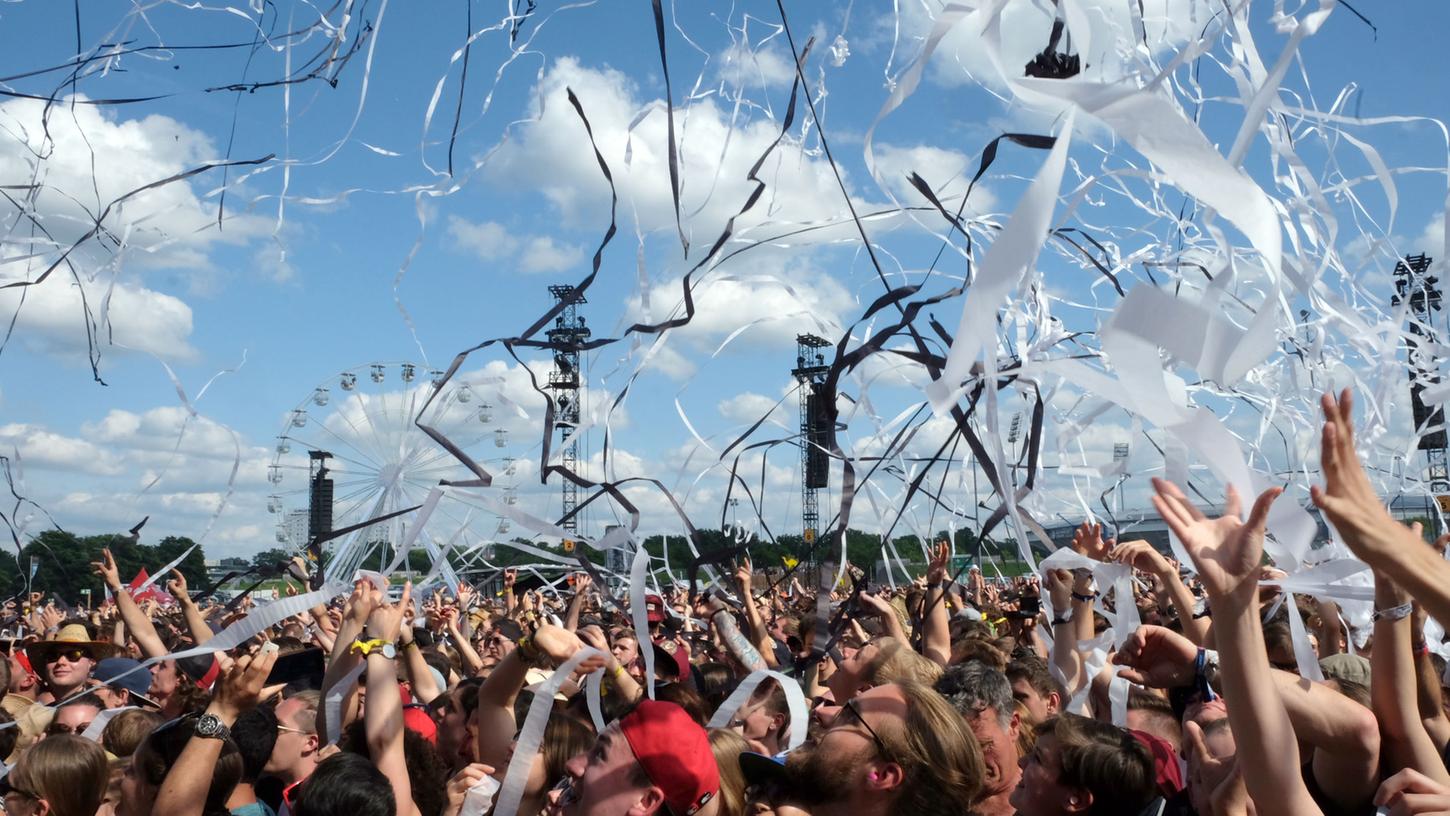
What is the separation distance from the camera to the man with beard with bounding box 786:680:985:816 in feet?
10.3

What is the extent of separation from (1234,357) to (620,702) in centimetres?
312

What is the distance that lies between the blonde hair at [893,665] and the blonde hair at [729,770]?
795 millimetres

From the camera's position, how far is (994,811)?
12.6ft

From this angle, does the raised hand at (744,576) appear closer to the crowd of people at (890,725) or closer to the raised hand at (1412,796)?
the crowd of people at (890,725)

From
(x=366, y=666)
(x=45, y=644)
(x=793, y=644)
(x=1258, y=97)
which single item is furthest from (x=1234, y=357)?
(x=45, y=644)

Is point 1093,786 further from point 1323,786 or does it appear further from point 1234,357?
point 1234,357

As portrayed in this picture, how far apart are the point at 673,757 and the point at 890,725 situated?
60cm

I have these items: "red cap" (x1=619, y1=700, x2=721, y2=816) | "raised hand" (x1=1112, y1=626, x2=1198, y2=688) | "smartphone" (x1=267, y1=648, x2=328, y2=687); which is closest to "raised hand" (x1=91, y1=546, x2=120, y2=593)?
"smartphone" (x1=267, y1=648, x2=328, y2=687)

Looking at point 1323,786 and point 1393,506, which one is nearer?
point 1323,786

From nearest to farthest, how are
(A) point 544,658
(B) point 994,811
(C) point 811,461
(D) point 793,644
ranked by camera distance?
(B) point 994,811
(A) point 544,658
(C) point 811,461
(D) point 793,644

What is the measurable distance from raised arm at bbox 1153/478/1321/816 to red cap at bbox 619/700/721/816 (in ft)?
4.54

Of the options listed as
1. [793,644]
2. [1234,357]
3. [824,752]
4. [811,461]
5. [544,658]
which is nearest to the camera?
[1234,357]

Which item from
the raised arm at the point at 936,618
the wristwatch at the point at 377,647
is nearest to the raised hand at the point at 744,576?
the raised arm at the point at 936,618

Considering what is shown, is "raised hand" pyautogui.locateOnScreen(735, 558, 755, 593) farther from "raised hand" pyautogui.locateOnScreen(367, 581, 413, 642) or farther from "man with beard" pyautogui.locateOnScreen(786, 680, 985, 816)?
"man with beard" pyautogui.locateOnScreen(786, 680, 985, 816)
